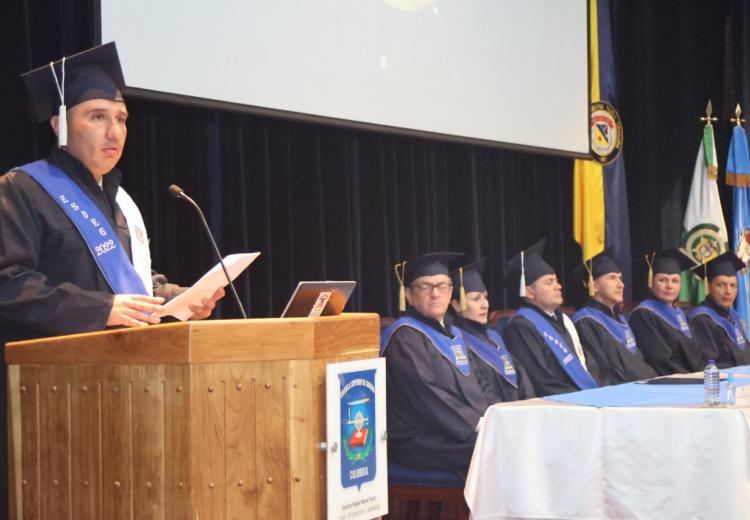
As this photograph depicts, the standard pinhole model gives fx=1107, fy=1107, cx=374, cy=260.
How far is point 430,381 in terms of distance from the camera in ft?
15.5

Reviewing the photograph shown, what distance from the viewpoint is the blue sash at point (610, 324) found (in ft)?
20.6

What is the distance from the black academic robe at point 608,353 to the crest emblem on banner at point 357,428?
4.08 m

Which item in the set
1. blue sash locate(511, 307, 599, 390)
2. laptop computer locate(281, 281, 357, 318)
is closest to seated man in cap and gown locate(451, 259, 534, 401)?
blue sash locate(511, 307, 599, 390)

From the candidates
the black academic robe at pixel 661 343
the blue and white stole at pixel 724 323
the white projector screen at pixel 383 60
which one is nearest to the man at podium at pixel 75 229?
the white projector screen at pixel 383 60

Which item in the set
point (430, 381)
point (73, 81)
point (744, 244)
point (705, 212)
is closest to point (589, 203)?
point (705, 212)

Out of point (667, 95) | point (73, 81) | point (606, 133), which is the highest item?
point (667, 95)

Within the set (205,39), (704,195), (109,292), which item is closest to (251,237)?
(205,39)

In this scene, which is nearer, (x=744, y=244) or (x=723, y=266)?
(x=723, y=266)

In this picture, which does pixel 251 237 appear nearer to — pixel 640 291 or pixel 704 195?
pixel 640 291

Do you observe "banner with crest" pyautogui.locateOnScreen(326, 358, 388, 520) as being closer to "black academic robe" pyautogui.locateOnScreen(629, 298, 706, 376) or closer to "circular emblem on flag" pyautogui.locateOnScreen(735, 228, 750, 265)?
"black academic robe" pyautogui.locateOnScreen(629, 298, 706, 376)

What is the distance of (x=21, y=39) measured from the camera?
4090mm

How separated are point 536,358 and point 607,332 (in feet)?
2.93

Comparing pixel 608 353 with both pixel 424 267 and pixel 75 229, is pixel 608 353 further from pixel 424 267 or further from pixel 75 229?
pixel 75 229

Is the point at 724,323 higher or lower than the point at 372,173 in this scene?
lower
